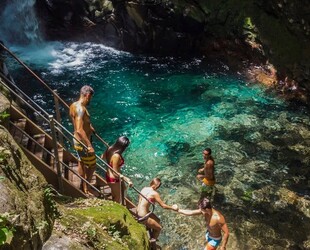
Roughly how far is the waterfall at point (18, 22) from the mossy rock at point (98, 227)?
2313 cm

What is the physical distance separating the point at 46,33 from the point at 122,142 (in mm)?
21815

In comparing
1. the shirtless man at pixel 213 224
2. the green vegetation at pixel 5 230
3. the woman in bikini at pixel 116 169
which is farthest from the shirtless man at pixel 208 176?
the green vegetation at pixel 5 230

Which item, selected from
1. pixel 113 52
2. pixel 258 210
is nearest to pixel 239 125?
pixel 258 210

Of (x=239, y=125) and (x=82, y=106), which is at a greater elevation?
(x=82, y=106)

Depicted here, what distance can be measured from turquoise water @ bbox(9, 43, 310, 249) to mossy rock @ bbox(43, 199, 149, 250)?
376 cm

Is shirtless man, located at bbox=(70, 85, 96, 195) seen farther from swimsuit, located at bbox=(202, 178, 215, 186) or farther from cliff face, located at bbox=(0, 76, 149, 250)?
swimsuit, located at bbox=(202, 178, 215, 186)

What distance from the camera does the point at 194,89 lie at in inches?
835

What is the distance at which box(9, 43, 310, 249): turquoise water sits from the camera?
12.0 m

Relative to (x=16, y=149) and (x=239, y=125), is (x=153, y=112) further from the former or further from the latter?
(x=16, y=149)

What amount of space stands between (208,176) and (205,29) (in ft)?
46.0

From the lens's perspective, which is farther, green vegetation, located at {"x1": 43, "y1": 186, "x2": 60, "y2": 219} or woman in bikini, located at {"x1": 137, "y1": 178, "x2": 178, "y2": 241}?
woman in bikini, located at {"x1": 137, "y1": 178, "x2": 178, "y2": 241}

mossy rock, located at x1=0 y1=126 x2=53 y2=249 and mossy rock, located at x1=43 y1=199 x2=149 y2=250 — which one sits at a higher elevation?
mossy rock, located at x1=0 y1=126 x2=53 y2=249

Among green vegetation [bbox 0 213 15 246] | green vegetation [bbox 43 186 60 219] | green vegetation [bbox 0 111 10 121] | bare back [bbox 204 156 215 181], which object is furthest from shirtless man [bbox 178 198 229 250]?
green vegetation [bbox 0 213 15 246]

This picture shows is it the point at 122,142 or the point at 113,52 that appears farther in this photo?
the point at 113,52
